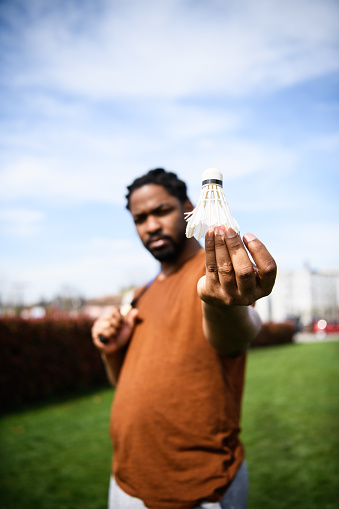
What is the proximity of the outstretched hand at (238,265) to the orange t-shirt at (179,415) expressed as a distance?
64 centimetres

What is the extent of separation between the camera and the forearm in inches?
51.9

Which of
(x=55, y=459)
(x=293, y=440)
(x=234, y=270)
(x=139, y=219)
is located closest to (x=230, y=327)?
(x=234, y=270)

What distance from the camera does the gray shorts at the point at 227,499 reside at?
1.56 metres

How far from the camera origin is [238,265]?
1.00 meters

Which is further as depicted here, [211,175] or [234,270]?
[211,175]

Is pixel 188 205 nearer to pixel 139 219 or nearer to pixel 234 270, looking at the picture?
pixel 139 219

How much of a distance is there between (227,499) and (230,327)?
2.56 ft

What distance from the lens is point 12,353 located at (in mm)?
8195

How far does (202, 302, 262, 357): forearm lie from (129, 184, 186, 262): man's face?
520mm

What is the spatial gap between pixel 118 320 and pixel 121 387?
349 millimetres

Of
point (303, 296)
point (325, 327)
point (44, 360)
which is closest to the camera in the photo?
point (44, 360)

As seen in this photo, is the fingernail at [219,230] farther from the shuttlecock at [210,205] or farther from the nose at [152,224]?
the nose at [152,224]

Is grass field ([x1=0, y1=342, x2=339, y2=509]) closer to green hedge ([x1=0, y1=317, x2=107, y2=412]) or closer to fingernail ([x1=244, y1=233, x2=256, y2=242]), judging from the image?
green hedge ([x1=0, y1=317, x2=107, y2=412])

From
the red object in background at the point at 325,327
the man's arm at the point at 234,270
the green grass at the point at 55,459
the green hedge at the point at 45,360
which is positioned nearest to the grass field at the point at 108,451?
the green grass at the point at 55,459
